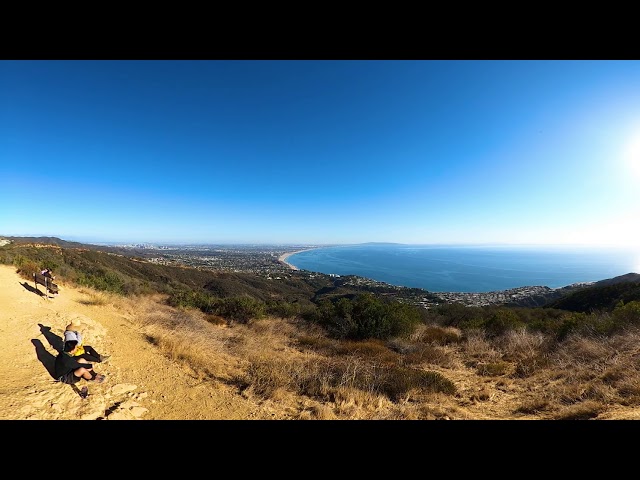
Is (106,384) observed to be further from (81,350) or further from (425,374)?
(425,374)

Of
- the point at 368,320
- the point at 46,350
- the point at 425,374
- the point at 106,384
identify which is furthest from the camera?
the point at 368,320

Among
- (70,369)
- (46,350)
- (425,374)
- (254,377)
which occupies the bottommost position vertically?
(425,374)

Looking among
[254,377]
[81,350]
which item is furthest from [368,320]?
[81,350]

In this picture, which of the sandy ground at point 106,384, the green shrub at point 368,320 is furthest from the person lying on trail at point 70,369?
the green shrub at point 368,320

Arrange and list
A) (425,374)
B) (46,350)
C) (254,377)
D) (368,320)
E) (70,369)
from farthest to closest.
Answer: (368,320) < (425,374) < (46,350) < (254,377) < (70,369)

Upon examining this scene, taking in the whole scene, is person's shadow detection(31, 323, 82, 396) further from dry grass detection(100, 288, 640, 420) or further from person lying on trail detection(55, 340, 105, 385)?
dry grass detection(100, 288, 640, 420)
